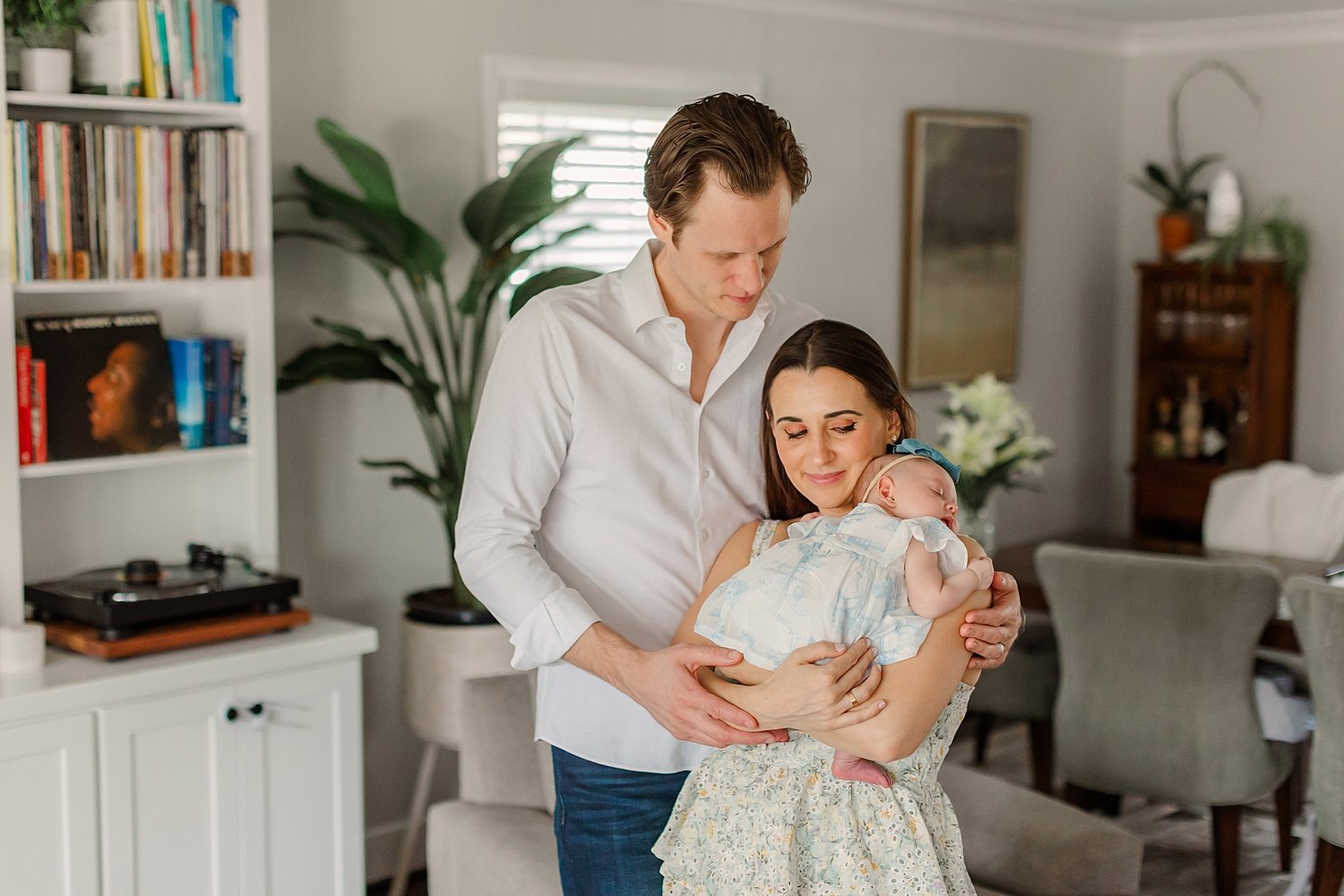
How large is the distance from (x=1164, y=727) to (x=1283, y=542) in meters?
1.21

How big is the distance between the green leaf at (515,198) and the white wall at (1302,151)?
→ 10.9ft

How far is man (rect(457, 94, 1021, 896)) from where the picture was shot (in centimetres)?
170

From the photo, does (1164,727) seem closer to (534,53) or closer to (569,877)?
(569,877)

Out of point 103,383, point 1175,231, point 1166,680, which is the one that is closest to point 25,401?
point 103,383

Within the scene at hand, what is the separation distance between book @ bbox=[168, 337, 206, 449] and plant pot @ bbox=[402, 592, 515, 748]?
749 millimetres

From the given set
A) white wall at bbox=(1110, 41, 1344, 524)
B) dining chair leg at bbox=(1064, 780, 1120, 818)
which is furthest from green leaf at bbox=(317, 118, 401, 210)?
white wall at bbox=(1110, 41, 1344, 524)

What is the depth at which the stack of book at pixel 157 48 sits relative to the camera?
282 centimetres

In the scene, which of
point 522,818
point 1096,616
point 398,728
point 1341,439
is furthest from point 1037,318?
point 522,818

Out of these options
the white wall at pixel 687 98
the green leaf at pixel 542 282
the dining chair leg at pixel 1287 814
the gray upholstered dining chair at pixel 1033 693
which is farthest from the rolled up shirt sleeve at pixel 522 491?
the dining chair leg at pixel 1287 814

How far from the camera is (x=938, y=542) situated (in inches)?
66.9

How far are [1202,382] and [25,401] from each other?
432 centimetres

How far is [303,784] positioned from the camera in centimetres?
298

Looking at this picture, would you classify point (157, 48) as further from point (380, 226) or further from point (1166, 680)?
point (1166, 680)

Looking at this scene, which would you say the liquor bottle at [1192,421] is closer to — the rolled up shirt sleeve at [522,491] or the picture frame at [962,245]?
the picture frame at [962,245]
